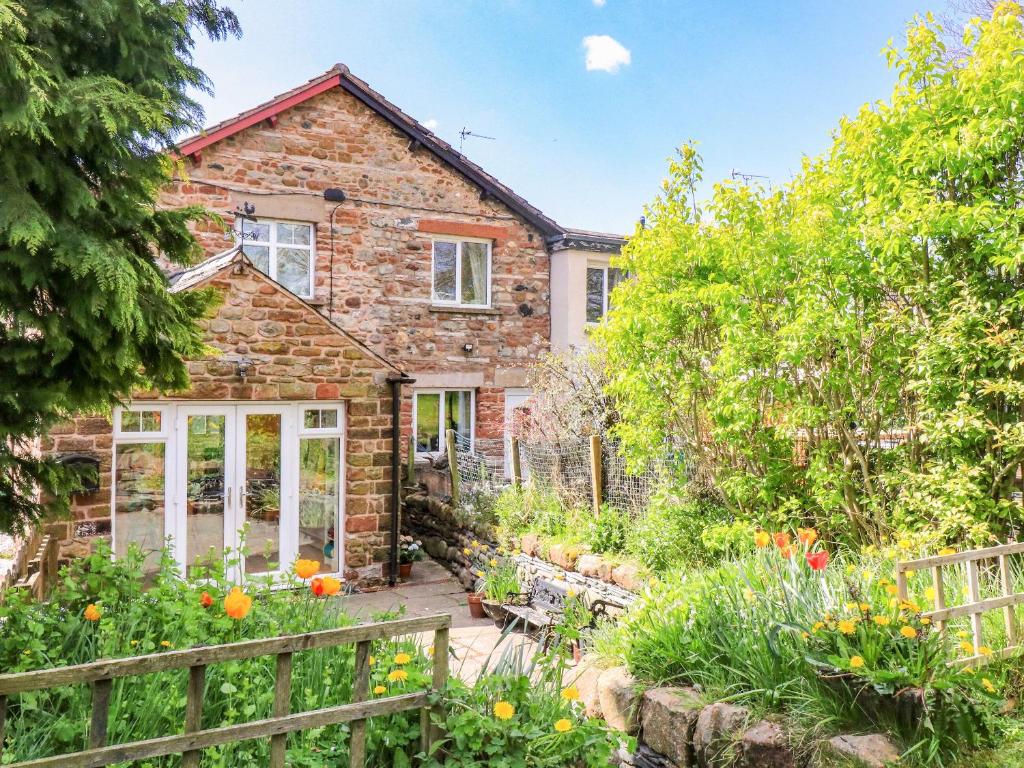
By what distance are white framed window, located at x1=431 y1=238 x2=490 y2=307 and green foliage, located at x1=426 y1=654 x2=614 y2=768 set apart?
11.0 meters

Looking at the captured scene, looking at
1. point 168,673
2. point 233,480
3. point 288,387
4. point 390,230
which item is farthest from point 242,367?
point 168,673

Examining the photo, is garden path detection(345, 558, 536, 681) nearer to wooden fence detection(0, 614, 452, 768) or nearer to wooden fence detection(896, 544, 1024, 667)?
wooden fence detection(0, 614, 452, 768)

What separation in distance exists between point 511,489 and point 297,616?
580 centimetres

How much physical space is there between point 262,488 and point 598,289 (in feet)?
27.4

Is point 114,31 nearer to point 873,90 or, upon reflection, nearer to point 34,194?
point 34,194

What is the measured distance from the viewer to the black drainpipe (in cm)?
1005

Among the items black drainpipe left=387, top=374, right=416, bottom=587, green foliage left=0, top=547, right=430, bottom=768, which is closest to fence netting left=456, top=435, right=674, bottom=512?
black drainpipe left=387, top=374, right=416, bottom=587

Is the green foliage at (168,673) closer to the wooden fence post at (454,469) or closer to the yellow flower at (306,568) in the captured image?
the yellow flower at (306,568)

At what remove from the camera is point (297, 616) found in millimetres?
4246

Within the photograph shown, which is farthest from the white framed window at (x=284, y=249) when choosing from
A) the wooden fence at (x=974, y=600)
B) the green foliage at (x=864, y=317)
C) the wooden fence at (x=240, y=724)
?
the wooden fence at (x=974, y=600)

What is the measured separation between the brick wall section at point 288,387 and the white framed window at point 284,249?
10.8ft

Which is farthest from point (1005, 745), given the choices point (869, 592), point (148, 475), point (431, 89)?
point (431, 89)

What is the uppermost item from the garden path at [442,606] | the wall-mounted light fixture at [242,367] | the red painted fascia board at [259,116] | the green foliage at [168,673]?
the red painted fascia board at [259,116]

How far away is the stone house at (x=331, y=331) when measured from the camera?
8.91 m
